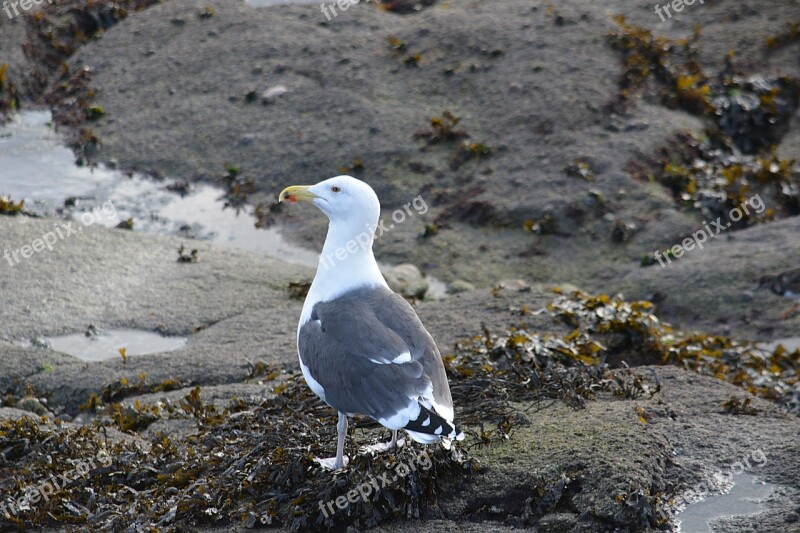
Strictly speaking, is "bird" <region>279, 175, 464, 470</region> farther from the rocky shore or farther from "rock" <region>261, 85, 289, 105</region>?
"rock" <region>261, 85, 289, 105</region>

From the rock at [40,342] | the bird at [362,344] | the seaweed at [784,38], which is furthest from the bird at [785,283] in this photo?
the rock at [40,342]

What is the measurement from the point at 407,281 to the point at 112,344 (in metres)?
2.73

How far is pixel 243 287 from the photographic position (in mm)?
9469

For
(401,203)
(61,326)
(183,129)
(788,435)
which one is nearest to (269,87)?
(183,129)

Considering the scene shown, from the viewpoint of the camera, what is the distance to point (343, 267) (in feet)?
19.5

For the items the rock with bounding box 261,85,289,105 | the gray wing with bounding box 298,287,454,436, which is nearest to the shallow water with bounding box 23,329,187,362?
the gray wing with bounding box 298,287,454,436

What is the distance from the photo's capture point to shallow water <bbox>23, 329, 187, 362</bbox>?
8344mm

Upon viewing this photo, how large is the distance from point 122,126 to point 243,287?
426 cm

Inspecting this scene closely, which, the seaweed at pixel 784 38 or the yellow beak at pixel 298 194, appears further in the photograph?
the seaweed at pixel 784 38

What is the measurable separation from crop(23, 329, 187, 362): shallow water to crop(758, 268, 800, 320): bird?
17.4 ft

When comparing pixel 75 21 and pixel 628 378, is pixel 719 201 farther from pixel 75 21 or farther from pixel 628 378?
pixel 75 21

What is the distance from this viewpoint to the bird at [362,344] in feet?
16.9

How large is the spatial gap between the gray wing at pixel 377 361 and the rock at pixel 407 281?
12.1ft

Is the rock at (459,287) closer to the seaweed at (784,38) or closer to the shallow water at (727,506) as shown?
the shallow water at (727,506)
